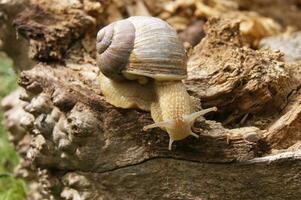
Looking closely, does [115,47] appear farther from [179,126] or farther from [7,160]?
[7,160]

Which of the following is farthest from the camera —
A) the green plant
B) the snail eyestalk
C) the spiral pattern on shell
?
the green plant

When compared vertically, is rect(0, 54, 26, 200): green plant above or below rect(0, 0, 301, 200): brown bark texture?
below

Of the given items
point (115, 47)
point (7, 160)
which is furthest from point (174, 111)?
point (7, 160)

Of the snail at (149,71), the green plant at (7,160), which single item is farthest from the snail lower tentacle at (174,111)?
the green plant at (7,160)

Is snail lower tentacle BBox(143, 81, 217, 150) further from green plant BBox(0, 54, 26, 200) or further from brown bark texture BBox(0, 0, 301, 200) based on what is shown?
green plant BBox(0, 54, 26, 200)

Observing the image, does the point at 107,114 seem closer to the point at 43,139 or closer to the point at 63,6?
the point at 43,139

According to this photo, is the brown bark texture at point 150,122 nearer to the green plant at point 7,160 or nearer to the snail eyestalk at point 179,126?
the snail eyestalk at point 179,126

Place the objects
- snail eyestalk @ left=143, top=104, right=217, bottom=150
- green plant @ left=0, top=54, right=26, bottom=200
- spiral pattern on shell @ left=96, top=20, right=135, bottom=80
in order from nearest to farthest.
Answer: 1. snail eyestalk @ left=143, top=104, right=217, bottom=150
2. spiral pattern on shell @ left=96, top=20, right=135, bottom=80
3. green plant @ left=0, top=54, right=26, bottom=200

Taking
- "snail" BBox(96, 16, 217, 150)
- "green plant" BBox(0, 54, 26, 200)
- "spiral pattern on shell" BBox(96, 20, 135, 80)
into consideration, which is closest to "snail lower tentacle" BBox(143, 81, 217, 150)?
"snail" BBox(96, 16, 217, 150)
